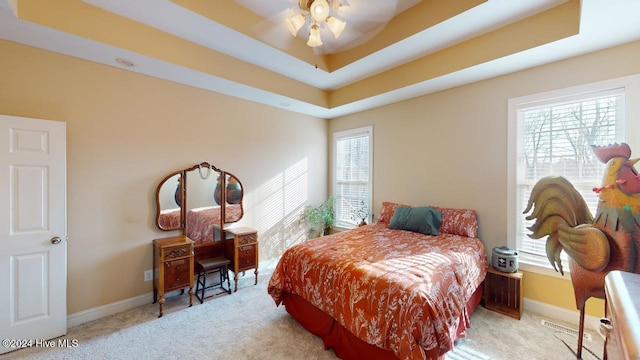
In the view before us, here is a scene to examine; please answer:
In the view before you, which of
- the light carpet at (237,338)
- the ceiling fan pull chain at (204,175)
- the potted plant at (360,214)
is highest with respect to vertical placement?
the ceiling fan pull chain at (204,175)

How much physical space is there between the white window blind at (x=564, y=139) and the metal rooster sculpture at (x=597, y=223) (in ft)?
3.26

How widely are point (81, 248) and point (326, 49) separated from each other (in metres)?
3.65

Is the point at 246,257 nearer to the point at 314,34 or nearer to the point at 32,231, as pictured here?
the point at 32,231

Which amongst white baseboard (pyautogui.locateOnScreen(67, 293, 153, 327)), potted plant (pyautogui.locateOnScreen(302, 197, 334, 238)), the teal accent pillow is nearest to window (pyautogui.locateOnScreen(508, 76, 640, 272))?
the teal accent pillow

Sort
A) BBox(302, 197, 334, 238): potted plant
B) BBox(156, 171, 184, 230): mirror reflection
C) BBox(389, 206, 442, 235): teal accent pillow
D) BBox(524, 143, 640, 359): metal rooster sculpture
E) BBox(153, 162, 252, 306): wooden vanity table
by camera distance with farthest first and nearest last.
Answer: BBox(302, 197, 334, 238): potted plant
BBox(389, 206, 442, 235): teal accent pillow
BBox(156, 171, 184, 230): mirror reflection
BBox(153, 162, 252, 306): wooden vanity table
BBox(524, 143, 640, 359): metal rooster sculpture

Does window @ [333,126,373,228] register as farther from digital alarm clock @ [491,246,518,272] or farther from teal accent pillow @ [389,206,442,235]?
digital alarm clock @ [491,246,518,272]

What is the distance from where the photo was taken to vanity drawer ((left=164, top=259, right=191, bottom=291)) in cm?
262

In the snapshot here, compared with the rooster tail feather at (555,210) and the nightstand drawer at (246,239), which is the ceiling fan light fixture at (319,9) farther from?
the nightstand drawer at (246,239)

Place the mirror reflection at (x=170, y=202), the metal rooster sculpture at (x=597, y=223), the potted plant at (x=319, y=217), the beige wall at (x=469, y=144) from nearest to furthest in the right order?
the metal rooster sculpture at (x=597, y=223) < the beige wall at (x=469, y=144) < the mirror reflection at (x=170, y=202) < the potted plant at (x=319, y=217)

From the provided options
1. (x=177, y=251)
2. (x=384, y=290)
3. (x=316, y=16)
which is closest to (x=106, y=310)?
(x=177, y=251)

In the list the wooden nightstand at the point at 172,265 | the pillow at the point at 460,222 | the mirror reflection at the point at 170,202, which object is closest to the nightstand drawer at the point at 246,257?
the wooden nightstand at the point at 172,265

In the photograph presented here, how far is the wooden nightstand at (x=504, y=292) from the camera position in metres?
2.50

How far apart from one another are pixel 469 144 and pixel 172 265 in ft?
12.7

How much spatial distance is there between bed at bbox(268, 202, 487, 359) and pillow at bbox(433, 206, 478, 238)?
0.02 meters
